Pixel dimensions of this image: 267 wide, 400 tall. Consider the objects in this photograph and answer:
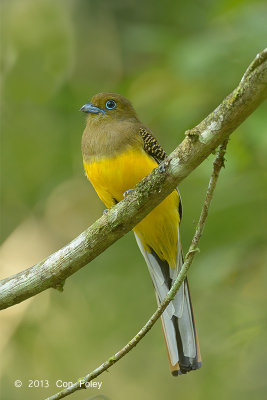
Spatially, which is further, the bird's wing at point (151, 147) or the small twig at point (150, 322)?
the bird's wing at point (151, 147)

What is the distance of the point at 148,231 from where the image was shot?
4.39 metres

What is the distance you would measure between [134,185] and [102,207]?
293 cm

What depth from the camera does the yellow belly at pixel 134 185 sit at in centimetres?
399

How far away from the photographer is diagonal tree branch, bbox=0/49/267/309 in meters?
2.74

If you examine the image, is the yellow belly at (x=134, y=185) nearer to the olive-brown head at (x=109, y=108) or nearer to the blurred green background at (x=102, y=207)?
the blurred green background at (x=102, y=207)

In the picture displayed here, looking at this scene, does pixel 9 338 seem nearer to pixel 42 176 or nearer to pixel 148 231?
pixel 42 176

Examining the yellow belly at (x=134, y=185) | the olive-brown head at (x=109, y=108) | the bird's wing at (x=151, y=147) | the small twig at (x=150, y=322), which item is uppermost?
the olive-brown head at (x=109, y=108)

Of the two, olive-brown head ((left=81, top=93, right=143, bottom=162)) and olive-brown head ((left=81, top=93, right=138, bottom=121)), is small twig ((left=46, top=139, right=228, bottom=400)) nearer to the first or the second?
olive-brown head ((left=81, top=93, right=143, bottom=162))

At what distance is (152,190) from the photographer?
3158mm

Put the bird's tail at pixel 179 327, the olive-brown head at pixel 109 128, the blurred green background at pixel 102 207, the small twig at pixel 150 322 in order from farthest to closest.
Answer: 1. the blurred green background at pixel 102 207
2. the olive-brown head at pixel 109 128
3. the bird's tail at pixel 179 327
4. the small twig at pixel 150 322

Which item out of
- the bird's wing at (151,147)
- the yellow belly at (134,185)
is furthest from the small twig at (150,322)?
the bird's wing at (151,147)

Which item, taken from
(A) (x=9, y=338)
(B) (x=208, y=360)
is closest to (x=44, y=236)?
(A) (x=9, y=338)

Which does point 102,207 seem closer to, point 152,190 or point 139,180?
point 139,180

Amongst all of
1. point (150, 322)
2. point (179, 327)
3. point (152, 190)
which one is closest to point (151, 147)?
point (152, 190)
